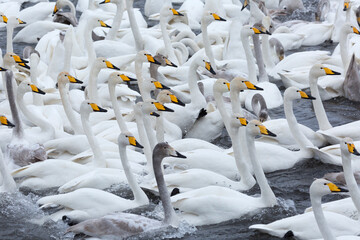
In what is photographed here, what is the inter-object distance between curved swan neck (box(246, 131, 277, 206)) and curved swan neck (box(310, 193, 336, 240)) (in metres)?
1.32

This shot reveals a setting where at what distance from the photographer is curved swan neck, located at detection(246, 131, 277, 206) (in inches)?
386

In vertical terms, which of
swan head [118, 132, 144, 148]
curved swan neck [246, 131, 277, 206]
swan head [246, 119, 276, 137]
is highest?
swan head [246, 119, 276, 137]

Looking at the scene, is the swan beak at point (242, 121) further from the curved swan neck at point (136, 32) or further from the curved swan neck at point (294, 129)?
the curved swan neck at point (136, 32)

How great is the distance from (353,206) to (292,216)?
0.62m

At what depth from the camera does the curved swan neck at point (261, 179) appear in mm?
9805

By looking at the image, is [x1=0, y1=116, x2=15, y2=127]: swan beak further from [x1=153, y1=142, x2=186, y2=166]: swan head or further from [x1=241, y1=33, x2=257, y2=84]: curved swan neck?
[x1=241, y1=33, x2=257, y2=84]: curved swan neck

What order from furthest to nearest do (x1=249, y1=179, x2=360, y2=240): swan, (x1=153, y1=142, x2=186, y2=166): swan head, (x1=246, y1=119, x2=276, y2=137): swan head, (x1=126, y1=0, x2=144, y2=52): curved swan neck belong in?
(x1=126, y1=0, x2=144, y2=52): curved swan neck, (x1=246, y1=119, x2=276, y2=137): swan head, (x1=153, y1=142, x2=186, y2=166): swan head, (x1=249, y1=179, x2=360, y2=240): swan

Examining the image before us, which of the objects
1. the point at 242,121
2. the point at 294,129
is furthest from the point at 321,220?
the point at 294,129

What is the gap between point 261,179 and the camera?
32.5ft

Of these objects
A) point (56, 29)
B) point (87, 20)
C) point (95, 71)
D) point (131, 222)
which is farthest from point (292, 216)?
point (56, 29)

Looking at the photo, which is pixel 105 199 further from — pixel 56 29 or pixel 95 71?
pixel 56 29

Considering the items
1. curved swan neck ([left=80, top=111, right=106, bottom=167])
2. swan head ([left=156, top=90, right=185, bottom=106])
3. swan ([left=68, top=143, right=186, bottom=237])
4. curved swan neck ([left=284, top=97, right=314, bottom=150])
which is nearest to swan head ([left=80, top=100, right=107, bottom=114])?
curved swan neck ([left=80, top=111, right=106, bottom=167])

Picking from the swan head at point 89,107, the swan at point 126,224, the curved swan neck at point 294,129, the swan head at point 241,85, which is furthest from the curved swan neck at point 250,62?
the swan at point 126,224

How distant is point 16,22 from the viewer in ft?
49.8
